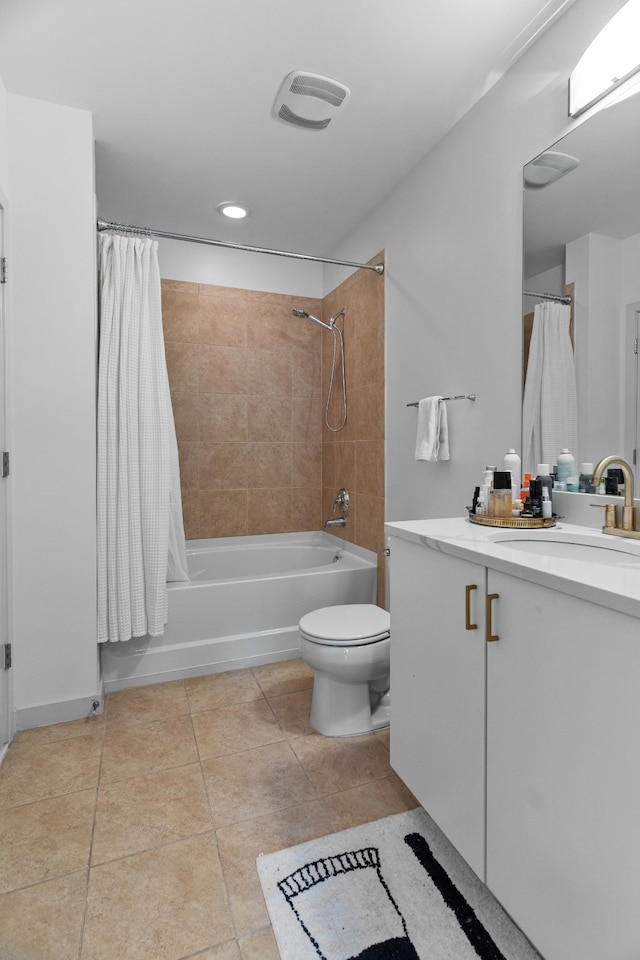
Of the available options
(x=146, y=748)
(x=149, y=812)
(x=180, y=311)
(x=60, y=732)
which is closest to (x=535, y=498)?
(x=149, y=812)

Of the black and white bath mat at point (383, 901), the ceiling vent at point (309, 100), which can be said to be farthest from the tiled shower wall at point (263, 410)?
the black and white bath mat at point (383, 901)

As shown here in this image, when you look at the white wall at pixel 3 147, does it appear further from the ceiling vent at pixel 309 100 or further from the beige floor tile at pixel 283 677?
the beige floor tile at pixel 283 677

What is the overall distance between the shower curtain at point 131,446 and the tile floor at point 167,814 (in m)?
0.47

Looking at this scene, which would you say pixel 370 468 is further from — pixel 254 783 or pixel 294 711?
pixel 254 783

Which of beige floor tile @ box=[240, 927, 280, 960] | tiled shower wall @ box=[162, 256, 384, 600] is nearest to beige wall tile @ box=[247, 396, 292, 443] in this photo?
tiled shower wall @ box=[162, 256, 384, 600]

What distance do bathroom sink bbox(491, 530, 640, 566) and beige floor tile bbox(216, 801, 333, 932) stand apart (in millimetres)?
978

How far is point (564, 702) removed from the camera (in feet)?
2.85

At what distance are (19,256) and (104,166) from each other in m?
0.79

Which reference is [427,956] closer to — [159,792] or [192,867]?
[192,867]

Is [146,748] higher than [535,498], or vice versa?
[535,498]

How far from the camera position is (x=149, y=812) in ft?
4.98

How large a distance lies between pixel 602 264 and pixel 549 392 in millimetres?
395

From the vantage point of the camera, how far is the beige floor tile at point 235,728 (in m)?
1.86

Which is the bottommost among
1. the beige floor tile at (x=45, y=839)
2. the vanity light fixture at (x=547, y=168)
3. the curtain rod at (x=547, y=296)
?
the beige floor tile at (x=45, y=839)
